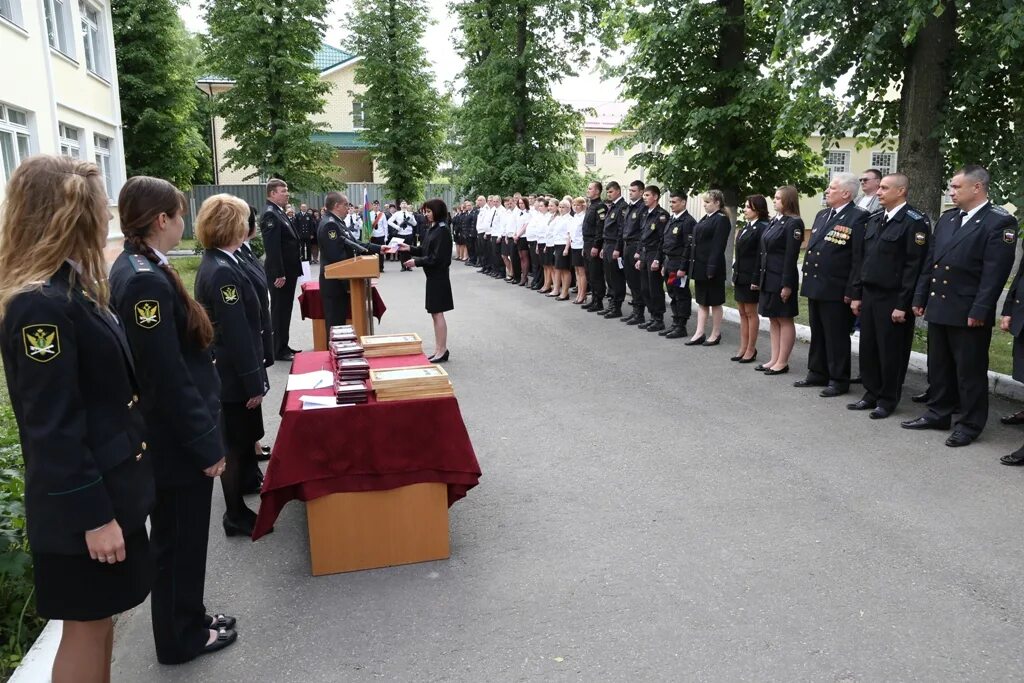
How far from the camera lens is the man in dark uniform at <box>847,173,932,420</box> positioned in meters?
6.96

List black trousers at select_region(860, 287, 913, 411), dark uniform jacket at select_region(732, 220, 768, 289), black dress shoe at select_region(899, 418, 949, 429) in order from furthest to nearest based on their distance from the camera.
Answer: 1. dark uniform jacket at select_region(732, 220, 768, 289)
2. black trousers at select_region(860, 287, 913, 411)
3. black dress shoe at select_region(899, 418, 949, 429)

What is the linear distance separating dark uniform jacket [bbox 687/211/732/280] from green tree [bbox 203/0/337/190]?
23.3 m

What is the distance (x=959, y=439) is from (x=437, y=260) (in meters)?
5.47

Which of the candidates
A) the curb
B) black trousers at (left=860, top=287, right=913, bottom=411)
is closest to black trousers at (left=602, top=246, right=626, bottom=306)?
the curb

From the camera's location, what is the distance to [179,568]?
3332mm

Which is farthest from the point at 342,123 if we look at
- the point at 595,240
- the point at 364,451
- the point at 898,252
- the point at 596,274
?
the point at 364,451

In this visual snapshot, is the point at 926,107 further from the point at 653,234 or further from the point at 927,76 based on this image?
the point at 653,234

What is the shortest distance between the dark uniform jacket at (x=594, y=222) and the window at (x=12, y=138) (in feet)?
33.3

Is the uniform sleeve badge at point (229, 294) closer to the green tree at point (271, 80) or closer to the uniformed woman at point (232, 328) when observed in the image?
the uniformed woman at point (232, 328)

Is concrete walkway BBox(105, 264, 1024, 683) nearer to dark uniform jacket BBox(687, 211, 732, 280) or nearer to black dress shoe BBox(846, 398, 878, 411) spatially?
black dress shoe BBox(846, 398, 878, 411)

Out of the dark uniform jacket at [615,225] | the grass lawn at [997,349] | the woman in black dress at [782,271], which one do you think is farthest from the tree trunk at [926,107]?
the dark uniform jacket at [615,225]

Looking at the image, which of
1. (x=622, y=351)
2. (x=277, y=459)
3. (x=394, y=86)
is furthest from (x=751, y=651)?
(x=394, y=86)

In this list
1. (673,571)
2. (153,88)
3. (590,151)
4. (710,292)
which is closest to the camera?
(673,571)

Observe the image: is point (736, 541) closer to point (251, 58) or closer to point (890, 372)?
point (890, 372)
